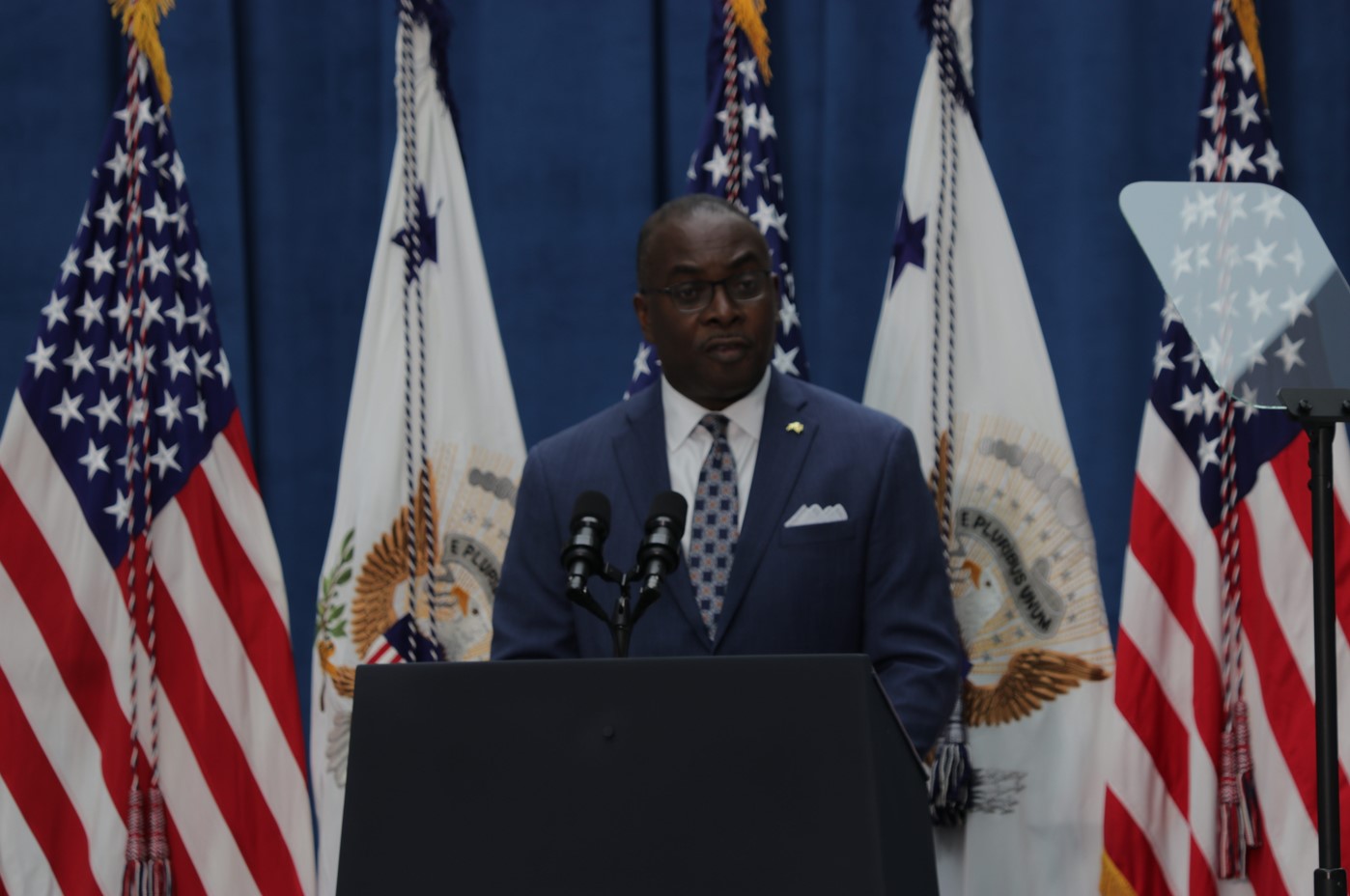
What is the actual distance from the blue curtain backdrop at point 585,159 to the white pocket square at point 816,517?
3.65 feet

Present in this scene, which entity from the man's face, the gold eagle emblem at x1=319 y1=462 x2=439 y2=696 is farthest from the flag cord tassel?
the gold eagle emblem at x1=319 y1=462 x2=439 y2=696

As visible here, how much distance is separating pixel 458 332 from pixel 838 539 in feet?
4.20

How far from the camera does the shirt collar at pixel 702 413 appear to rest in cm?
279

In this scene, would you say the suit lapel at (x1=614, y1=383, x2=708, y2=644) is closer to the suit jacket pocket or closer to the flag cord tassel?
the suit jacket pocket

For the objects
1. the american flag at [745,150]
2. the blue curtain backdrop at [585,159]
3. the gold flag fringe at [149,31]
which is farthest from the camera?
the blue curtain backdrop at [585,159]

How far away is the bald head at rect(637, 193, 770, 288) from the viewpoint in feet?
9.12

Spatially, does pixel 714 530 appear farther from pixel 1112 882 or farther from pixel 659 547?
pixel 1112 882

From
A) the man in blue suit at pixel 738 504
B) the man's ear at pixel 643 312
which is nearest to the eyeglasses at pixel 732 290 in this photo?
the man in blue suit at pixel 738 504

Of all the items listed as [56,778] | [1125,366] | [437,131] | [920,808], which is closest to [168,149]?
[437,131]

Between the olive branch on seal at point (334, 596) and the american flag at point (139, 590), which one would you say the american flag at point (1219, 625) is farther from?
the american flag at point (139, 590)

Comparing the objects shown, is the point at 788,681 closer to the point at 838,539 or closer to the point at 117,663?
the point at 838,539

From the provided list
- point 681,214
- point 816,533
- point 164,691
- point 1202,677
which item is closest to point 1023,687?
point 1202,677

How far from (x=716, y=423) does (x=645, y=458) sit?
0.14 m

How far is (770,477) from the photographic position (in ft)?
8.82
